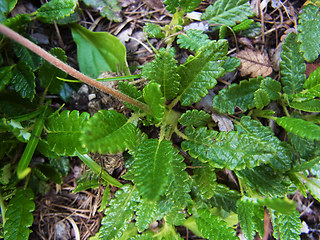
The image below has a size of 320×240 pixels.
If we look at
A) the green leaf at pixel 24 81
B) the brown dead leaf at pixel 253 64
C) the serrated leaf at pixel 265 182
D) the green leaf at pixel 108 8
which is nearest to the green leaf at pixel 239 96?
the brown dead leaf at pixel 253 64

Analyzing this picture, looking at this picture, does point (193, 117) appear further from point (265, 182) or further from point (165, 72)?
point (265, 182)

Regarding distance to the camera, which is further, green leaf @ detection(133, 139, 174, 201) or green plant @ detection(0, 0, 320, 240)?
green plant @ detection(0, 0, 320, 240)

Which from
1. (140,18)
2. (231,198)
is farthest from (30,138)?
(231,198)

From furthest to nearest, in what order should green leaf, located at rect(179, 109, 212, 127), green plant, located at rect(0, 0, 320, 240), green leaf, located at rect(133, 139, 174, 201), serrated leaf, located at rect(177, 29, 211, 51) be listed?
serrated leaf, located at rect(177, 29, 211, 51) → green leaf, located at rect(179, 109, 212, 127) → green plant, located at rect(0, 0, 320, 240) → green leaf, located at rect(133, 139, 174, 201)

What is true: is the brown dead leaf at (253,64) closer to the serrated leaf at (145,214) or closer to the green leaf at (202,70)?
the green leaf at (202,70)

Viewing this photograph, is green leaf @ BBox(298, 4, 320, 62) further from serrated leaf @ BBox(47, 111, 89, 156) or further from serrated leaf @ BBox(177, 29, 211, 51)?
serrated leaf @ BBox(47, 111, 89, 156)

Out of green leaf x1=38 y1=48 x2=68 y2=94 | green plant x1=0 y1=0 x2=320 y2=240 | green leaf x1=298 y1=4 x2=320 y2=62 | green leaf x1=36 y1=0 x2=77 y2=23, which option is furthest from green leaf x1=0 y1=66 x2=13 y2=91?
green leaf x1=298 y1=4 x2=320 y2=62
